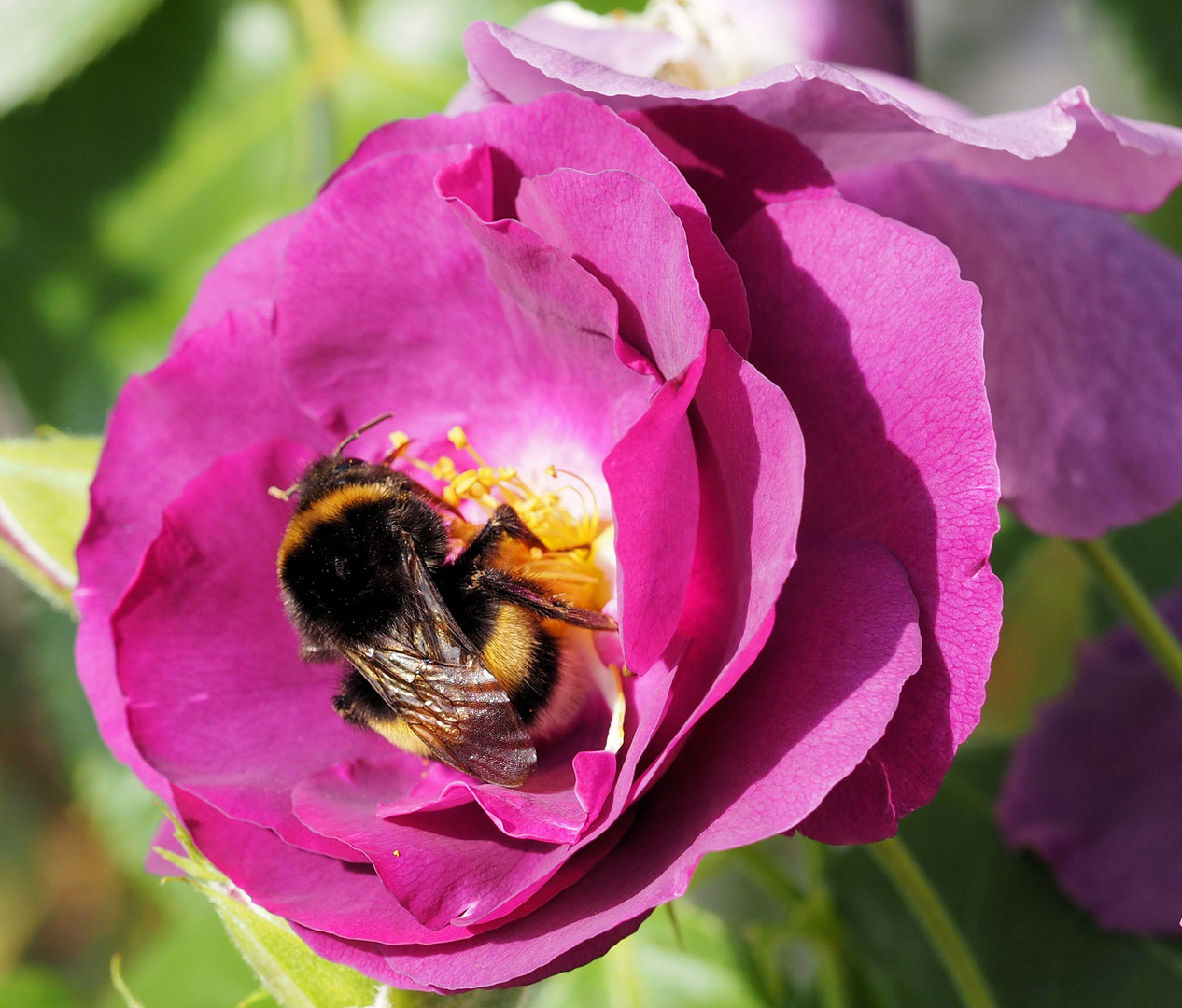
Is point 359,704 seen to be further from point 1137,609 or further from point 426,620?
point 1137,609

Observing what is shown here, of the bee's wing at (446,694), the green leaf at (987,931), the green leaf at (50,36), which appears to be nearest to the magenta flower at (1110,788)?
the green leaf at (987,931)

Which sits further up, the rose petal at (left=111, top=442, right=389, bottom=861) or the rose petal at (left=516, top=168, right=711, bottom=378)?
the rose petal at (left=516, top=168, right=711, bottom=378)

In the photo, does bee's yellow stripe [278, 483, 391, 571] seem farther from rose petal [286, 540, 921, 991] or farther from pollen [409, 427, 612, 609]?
rose petal [286, 540, 921, 991]

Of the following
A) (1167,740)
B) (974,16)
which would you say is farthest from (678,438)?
(974,16)

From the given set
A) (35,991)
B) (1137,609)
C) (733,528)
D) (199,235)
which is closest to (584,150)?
(733,528)

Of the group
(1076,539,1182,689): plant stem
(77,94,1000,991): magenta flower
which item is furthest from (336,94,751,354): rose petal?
(1076,539,1182,689): plant stem

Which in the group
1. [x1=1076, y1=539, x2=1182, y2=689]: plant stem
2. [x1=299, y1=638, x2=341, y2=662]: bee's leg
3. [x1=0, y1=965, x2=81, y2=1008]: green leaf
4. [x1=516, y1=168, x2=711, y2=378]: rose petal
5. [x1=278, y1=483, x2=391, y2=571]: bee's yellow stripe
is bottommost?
[x1=0, y1=965, x2=81, y2=1008]: green leaf

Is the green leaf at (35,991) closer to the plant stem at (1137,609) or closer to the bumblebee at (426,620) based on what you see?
the bumblebee at (426,620)
